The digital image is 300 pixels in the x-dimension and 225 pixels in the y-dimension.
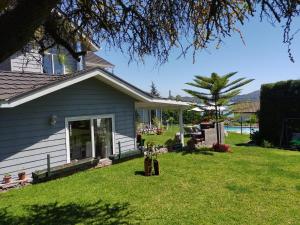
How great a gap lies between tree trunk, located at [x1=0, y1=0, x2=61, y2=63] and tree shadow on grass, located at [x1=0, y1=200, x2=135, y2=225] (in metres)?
5.15

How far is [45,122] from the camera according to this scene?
456 inches

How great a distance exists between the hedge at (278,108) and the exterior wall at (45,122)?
11.6 metres

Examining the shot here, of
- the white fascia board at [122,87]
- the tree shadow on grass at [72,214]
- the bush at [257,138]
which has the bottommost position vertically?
the tree shadow on grass at [72,214]

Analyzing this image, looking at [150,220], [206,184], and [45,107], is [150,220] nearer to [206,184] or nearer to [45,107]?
[206,184]

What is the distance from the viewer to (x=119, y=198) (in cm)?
843

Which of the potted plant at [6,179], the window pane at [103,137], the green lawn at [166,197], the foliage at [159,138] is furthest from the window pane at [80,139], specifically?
the foliage at [159,138]

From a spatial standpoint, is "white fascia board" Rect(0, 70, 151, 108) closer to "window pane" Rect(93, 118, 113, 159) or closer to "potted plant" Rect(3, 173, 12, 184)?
"window pane" Rect(93, 118, 113, 159)

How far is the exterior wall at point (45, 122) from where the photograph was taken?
10438 millimetres

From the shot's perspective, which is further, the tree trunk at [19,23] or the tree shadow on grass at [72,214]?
the tree shadow on grass at [72,214]

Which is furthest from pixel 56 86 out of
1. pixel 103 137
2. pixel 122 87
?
pixel 103 137

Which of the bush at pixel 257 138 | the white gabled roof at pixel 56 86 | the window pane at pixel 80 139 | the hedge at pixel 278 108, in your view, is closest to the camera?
the white gabled roof at pixel 56 86

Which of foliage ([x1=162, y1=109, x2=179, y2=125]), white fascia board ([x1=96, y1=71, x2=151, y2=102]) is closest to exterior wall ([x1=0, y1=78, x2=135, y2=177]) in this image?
white fascia board ([x1=96, y1=71, x2=151, y2=102])

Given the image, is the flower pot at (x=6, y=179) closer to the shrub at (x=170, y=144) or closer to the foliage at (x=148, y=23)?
the foliage at (x=148, y=23)

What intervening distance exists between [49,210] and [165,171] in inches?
204
